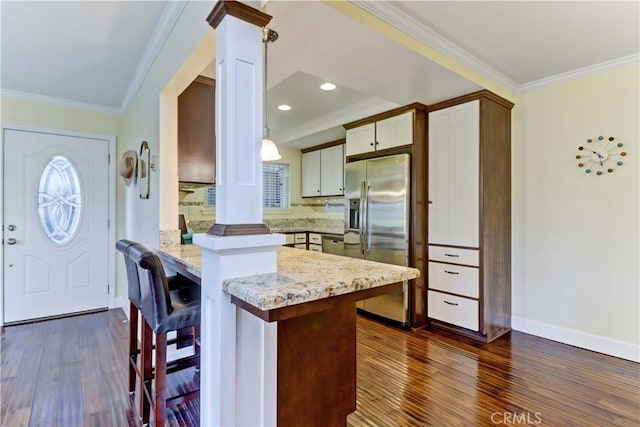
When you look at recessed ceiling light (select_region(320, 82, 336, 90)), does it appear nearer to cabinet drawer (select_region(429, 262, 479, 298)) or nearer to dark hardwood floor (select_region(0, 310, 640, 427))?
cabinet drawer (select_region(429, 262, 479, 298))

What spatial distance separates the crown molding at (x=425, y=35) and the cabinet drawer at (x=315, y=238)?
3.05 metres

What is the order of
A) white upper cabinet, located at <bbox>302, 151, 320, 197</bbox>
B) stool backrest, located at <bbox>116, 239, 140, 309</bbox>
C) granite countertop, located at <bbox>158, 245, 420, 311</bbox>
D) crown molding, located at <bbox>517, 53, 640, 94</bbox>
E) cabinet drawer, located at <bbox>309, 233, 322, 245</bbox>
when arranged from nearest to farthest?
granite countertop, located at <bbox>158, 245, 420, 311</bbox>, stool backrest, located at <bbox>116, 239, 140, 309</bbox>, crown molding, located at <bbox>517, 53, 640, 94</bbox>, cabinet drawer, located at <bbox>309, 233, 322, 245</bbox>, white upper cabinet, located at <bbox>302, 151, 320, 197</bbox>

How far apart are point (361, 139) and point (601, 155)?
222 centimetres

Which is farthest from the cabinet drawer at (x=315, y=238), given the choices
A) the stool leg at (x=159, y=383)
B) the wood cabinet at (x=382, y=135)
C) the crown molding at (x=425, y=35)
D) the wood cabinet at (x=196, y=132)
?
the stool leg at (x=159, y=383)

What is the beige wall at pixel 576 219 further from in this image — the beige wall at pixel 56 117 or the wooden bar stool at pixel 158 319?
the beige wall at pixel 56 117

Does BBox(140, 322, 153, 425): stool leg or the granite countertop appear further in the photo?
BBox(140, 322, 153, 425): stool leg

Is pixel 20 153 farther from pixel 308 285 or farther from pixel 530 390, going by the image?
pixel 530 390

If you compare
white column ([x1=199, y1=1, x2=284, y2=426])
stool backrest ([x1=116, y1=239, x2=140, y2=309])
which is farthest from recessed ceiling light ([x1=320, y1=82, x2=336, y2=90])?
stool backrest ([x1=116, y1=239, x2=140, y2=309])

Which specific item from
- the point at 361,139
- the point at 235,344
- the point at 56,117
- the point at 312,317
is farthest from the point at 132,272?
the point at 56,117

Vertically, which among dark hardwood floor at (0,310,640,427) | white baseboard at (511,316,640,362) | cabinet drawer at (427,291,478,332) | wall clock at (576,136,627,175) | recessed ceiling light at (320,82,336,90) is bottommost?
dark hardwood floor at (0,310,640,427)

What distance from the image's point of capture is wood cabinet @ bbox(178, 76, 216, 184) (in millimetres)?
2432

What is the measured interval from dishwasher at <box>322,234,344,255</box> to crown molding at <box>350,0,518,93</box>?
94.9 inches

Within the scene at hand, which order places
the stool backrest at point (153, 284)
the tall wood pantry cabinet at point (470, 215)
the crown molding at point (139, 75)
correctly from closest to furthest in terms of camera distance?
the stool backrest at point (153, 284) → the crown molding at point (139, 75) → the tall wood pantry cabinet at point (470, 215)

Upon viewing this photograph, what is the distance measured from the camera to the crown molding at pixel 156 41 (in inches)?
77.7
